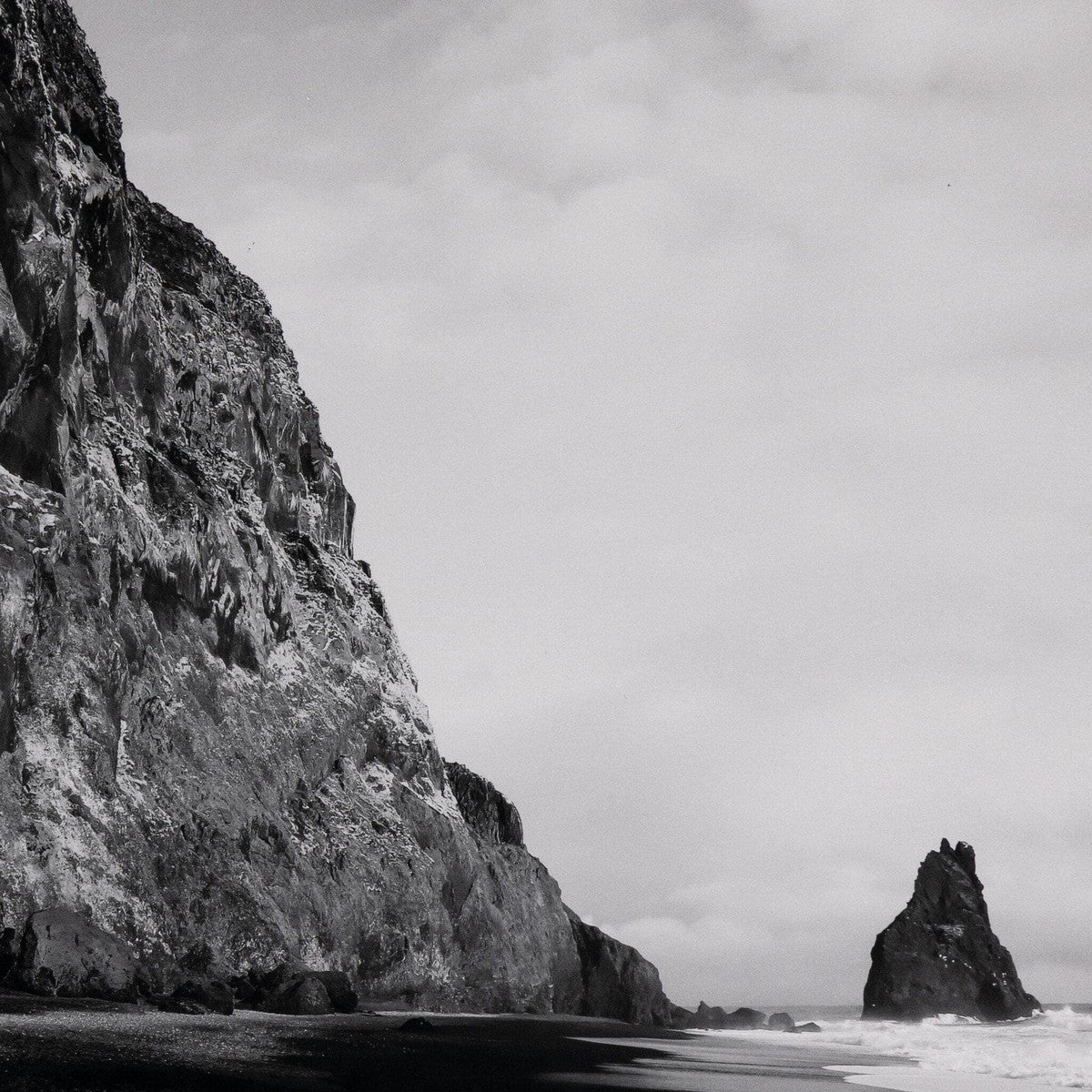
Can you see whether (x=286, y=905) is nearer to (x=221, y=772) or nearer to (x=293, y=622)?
(x=221, y=772)

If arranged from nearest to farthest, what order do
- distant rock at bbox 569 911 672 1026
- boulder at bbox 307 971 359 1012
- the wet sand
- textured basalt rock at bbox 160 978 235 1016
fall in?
the wet sand
textured basalt rock at bbox 160 978 235 1016
boulder at bbox 307 971 359 1012
distant rock at bbox 569 911 672 1026

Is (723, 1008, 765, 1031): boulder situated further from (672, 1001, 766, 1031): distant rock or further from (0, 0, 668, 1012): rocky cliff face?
(0, 0, 668, 1012): rocky cliff face

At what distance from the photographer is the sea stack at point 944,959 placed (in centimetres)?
11344

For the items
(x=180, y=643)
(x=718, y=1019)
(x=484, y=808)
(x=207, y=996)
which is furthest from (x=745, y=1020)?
(x=207, y=996)

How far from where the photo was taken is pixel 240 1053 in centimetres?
2520

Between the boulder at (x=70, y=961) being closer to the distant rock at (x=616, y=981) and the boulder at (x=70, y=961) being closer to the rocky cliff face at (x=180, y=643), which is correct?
the rocky cliff face at (x=180, y=643)

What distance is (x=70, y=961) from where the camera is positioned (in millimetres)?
37500

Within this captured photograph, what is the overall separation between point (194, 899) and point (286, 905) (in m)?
7.16

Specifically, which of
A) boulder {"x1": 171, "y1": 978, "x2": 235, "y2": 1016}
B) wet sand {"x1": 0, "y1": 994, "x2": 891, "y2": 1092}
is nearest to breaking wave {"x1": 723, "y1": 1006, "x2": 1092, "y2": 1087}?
wet sand {"x1": 0, "y1": 994, "x2": 891, "y2": 1092}

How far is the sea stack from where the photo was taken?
11344 centimetres

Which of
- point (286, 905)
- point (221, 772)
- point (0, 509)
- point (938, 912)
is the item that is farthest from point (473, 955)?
point (938, 912)

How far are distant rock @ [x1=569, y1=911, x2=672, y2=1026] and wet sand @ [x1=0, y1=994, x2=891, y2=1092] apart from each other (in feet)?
183

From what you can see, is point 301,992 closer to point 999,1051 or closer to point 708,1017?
point 999,1051

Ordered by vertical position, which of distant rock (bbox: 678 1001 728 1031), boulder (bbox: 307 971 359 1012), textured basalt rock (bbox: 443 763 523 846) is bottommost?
distant rock (bbox: 678 1001 728 1031)
